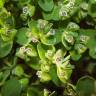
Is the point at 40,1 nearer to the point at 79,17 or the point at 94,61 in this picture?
the point at 79,17

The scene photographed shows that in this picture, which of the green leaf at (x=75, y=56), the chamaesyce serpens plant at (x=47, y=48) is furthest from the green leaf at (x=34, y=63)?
the green leaf at (x=75, y=56)

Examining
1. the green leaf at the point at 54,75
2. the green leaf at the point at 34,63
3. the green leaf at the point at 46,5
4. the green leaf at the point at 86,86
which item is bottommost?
the green leaf at the point at 86,86

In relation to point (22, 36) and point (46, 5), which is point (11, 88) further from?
point (46, 5)

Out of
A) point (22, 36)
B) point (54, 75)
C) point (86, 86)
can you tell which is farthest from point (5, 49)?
point (86, 86)

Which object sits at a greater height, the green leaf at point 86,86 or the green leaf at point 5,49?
the green leaf at point 5,49

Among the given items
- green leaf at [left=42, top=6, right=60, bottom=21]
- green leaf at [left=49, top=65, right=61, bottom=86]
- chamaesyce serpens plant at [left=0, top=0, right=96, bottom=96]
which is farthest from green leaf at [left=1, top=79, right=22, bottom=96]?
green leaf at [left=42, top=6, right=60, bottom=21]

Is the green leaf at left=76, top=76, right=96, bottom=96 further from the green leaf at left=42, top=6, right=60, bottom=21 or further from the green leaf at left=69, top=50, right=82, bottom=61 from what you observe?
the green leaf at left=42, top=6, right=60, bottom=21

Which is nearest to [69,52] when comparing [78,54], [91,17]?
[78,54]

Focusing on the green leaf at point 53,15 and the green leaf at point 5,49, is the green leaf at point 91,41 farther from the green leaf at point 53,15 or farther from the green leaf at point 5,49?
the green leaf at point 5,49
